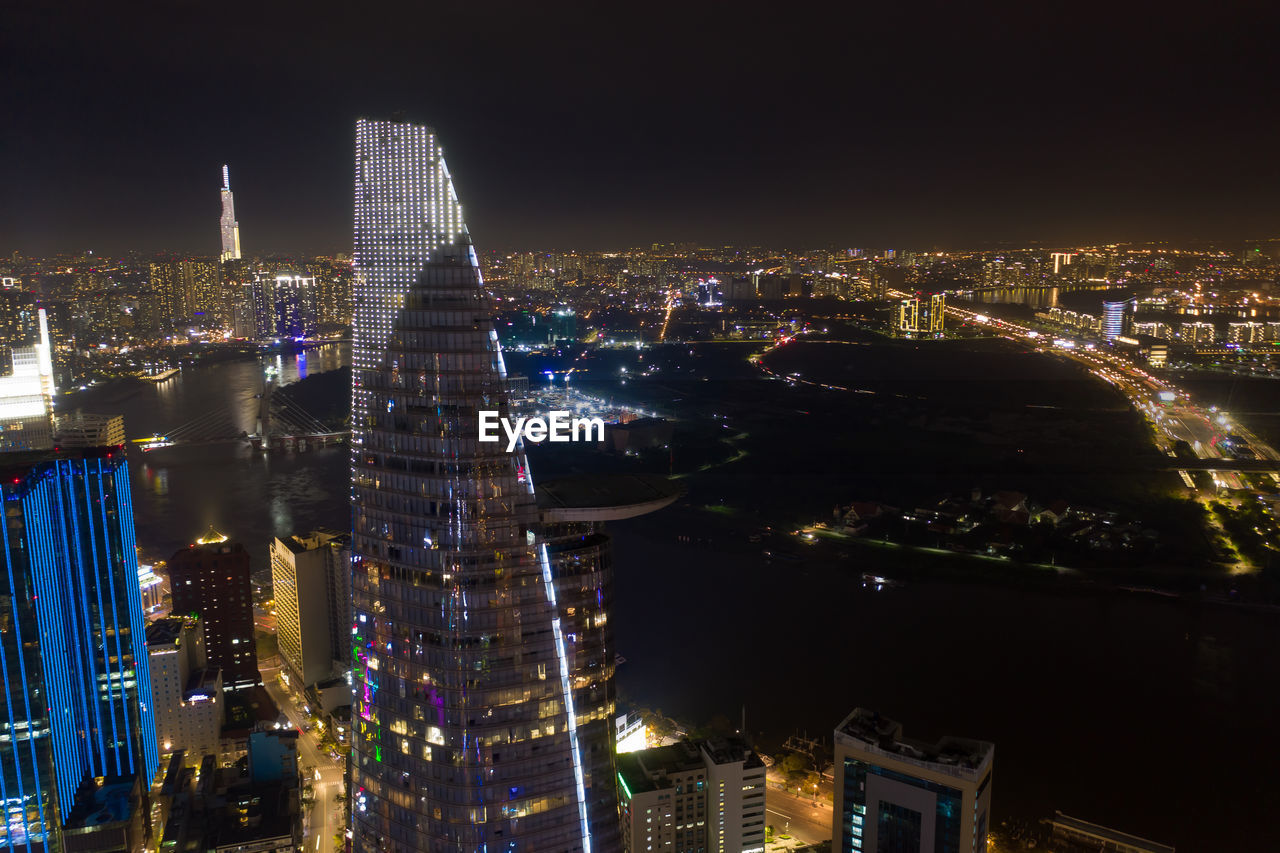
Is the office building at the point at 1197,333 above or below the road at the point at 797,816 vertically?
above

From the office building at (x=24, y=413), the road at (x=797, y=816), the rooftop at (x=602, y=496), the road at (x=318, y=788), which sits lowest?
the road at (x=318, y=788)

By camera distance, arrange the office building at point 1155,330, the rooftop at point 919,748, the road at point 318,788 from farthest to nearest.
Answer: the office building at point 1155,330 → the road at point 318,788 → the rooftop at point 919,748

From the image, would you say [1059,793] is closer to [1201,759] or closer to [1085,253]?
[1201,759]

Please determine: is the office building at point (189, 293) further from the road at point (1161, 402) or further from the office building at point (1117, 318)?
the office building at point (1117, 318)

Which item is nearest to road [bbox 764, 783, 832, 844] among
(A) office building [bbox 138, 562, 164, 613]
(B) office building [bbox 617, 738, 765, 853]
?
(B) office building [bbox 617, 738, 765, 853]

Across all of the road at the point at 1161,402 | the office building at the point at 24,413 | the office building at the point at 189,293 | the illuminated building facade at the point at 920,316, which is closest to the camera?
the office building at the point at 24,413

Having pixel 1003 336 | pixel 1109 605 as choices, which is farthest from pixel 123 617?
pixel 1003 336

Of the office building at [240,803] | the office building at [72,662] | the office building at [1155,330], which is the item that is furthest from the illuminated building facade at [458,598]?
the office building at [1155,330]

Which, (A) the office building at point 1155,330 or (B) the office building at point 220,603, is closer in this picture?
(B) the office building at point 220,603
